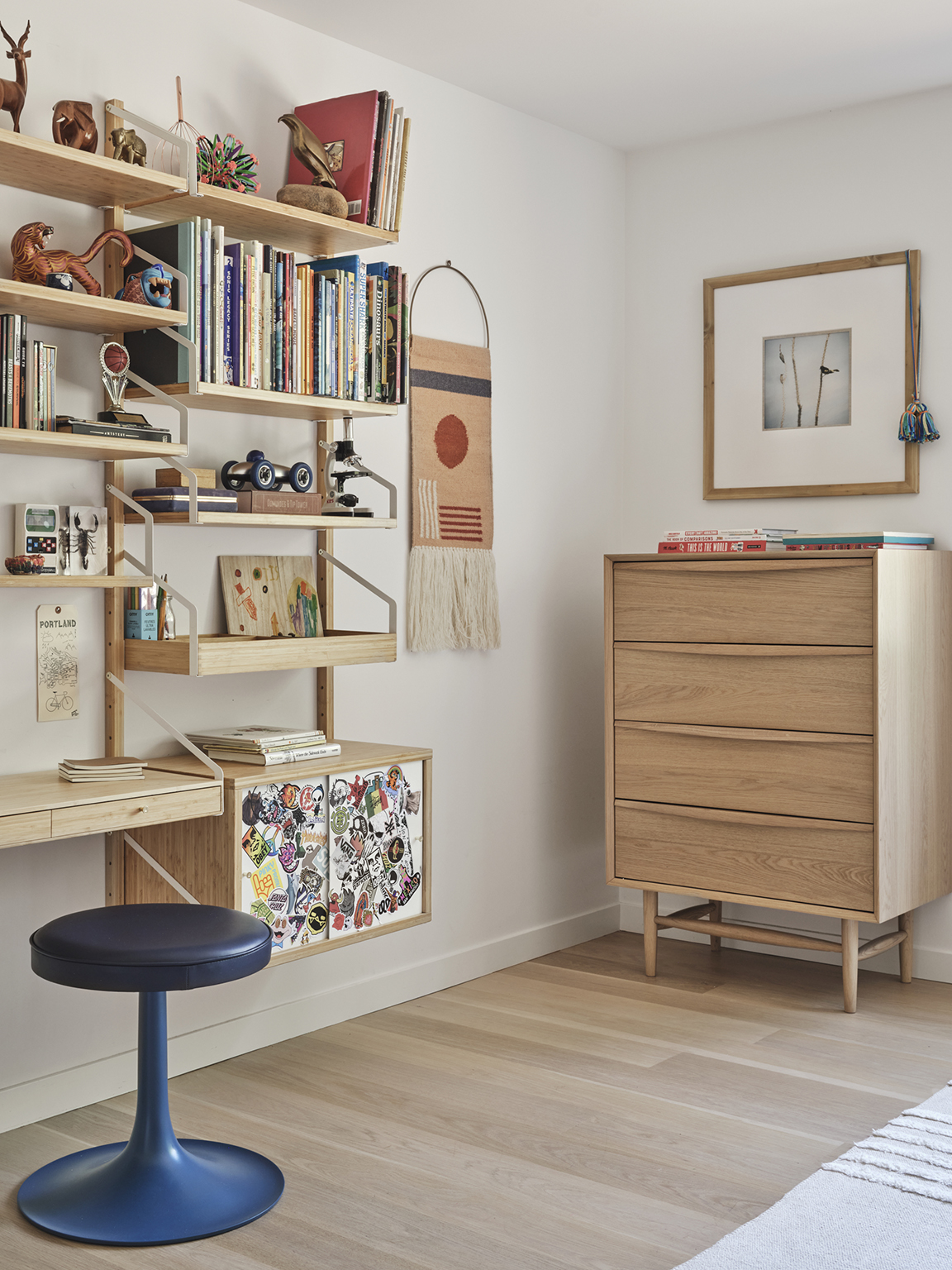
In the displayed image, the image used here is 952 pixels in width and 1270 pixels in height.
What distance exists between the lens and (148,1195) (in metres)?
2.17

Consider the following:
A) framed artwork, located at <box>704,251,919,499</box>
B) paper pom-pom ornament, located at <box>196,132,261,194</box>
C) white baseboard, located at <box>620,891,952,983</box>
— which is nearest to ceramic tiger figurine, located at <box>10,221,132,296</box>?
paper pom-pom ornament, located at <box>196,132,261,194</box>

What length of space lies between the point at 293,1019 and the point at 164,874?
28.3 inches

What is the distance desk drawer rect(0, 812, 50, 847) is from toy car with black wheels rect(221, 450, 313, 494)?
0.86 metres

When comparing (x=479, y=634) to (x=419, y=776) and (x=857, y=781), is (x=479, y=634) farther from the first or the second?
(x=857, y=781)

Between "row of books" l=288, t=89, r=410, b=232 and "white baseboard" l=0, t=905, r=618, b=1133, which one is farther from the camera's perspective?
"row of books" l=288, t=89, r=410, b=232

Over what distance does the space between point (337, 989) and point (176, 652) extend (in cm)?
110

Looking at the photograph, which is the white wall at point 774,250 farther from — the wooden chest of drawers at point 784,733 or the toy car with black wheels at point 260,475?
the toy car with black wheels at point 260,475

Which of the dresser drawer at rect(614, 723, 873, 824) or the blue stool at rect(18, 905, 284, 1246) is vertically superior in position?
the dresser drawer at rect(614, 723, 873, 824)

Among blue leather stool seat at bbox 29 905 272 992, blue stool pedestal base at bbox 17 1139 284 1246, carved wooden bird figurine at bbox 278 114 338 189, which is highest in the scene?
carved wooden bird figurine at bbox 278 114 338 189

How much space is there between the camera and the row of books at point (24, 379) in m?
2.25

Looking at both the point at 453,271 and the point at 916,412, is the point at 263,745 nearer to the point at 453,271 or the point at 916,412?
the point at 453,271

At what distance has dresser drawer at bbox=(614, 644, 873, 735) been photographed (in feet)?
10.5

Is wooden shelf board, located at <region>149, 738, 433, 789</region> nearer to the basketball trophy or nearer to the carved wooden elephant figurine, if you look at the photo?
the basketball trophy

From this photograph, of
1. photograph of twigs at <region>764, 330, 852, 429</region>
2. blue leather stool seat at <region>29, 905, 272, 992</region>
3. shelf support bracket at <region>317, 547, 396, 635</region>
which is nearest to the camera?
blue leather stool seat at <region>29, 905, 272, 992</region>
